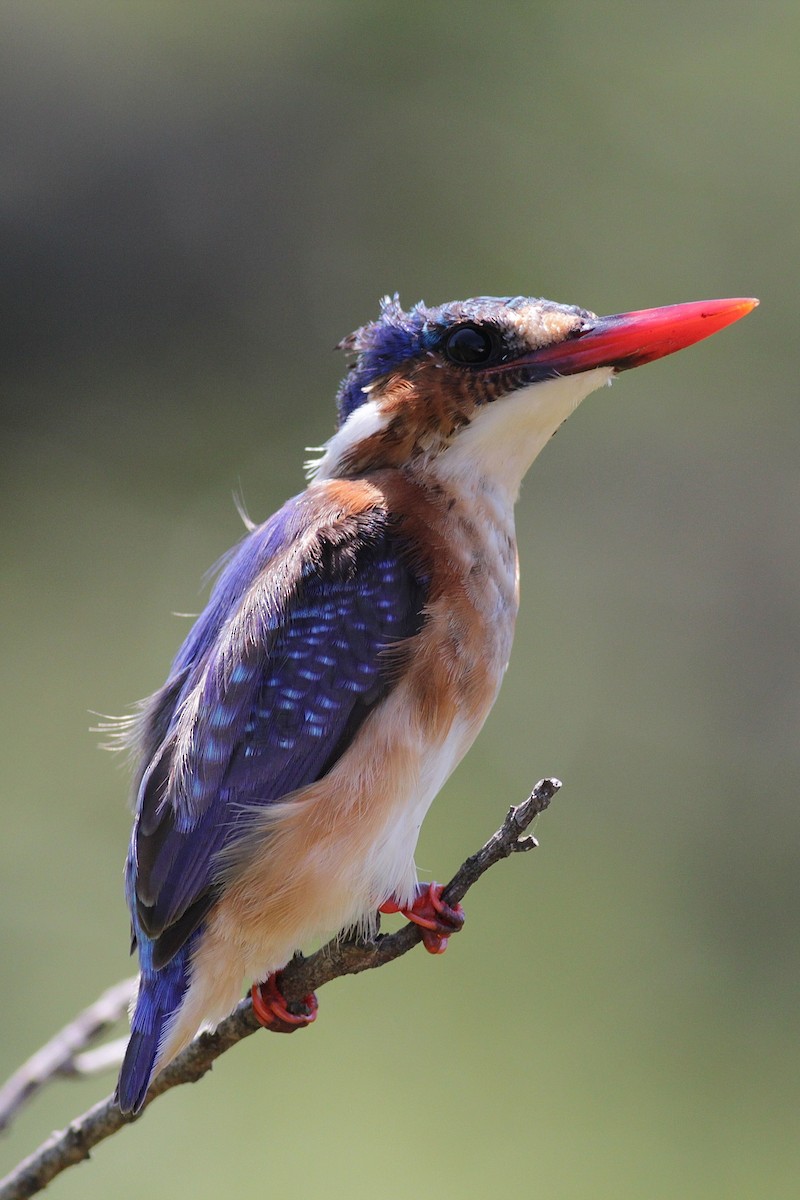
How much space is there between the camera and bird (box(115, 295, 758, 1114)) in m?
2.28

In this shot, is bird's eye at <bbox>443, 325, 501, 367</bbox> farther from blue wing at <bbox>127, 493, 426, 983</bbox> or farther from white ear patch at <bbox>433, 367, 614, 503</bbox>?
blue wing at <bbox>127, 493, 426, 983</bbox>

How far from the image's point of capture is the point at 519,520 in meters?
6.09

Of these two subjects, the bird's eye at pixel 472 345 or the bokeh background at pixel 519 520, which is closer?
the bird's eye at pixel 472 345

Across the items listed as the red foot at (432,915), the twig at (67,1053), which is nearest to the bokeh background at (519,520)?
the twig at (67,1053)

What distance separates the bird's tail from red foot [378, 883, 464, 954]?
1.14ft

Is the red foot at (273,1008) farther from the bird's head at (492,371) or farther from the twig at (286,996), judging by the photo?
the bird's head at (492,371)

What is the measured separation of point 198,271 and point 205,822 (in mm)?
5161

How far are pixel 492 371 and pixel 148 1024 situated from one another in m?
1.21

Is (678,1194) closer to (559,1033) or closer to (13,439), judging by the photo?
(559,1033)

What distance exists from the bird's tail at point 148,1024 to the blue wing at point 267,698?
0.03 metres

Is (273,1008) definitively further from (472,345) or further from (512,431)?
(472,345)

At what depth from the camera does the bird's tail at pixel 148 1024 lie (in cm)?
208

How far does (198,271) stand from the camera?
7031mm

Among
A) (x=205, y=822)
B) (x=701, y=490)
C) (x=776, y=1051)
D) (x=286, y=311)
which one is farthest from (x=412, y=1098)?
(x=286, y=311)
